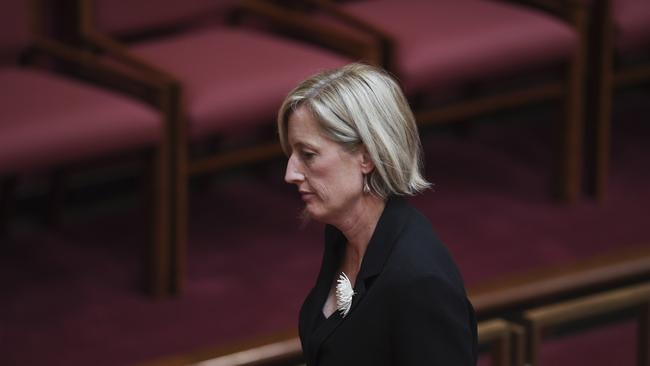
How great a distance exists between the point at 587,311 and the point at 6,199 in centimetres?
163

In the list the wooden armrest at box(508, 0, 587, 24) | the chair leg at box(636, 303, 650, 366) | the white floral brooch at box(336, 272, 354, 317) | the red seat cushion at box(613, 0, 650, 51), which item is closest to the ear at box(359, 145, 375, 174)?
the white floral brooch at box(336, 272, 354, 317)

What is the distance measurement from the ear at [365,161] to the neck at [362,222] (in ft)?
0.13

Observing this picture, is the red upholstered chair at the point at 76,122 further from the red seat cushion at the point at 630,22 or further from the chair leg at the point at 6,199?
the red seat cushion at the point at 630,22

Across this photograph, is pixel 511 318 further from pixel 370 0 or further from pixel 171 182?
pixel 370 0

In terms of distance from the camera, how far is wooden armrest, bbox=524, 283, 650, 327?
5.87 ft

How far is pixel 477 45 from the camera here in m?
3.17

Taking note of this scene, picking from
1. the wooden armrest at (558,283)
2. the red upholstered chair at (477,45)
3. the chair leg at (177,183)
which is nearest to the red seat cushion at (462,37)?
the red upholstered chair at (477,45)

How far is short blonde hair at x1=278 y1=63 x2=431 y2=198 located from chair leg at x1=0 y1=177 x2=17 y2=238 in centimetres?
186

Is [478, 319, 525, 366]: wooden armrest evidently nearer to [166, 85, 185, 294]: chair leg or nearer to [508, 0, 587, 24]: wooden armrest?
[166, 85, 185, 294]: chair leg

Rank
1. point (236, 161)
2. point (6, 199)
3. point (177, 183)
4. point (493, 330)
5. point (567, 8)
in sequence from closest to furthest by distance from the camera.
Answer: point (493, 330), point (177, 183), point (236, 161), point (6, 199), point (567, 8)

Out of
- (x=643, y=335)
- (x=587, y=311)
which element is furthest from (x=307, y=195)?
(x=643, y=335)

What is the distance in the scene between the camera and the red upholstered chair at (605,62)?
11.2 ft

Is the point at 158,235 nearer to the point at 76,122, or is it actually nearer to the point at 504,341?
the point at 76,122

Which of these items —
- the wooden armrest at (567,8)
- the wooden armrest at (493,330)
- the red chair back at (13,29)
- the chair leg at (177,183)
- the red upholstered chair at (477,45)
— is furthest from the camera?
the wooden armrest at (567,8)
